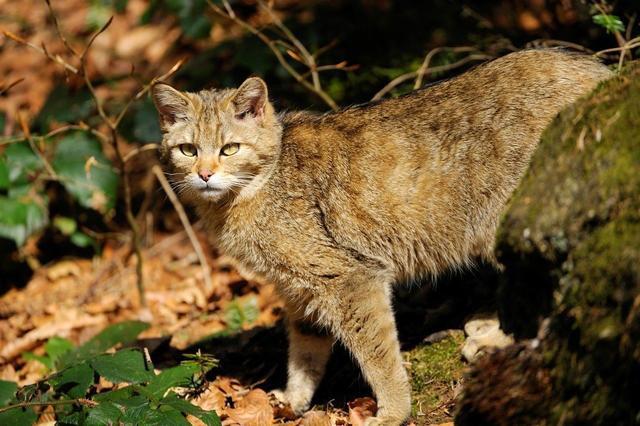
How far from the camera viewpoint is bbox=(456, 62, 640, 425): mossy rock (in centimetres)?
278

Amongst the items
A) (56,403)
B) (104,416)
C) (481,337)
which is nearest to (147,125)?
(56,403)

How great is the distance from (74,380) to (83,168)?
133 inches

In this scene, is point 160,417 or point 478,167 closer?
point 160,417

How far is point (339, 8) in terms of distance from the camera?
7766 mm

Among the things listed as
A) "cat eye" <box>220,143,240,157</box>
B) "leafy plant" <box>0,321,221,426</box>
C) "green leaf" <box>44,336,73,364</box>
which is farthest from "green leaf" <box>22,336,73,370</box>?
"cat eye" <box>220,143,240,157</box>

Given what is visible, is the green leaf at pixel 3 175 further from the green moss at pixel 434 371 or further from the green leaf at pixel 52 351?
the green moss at pixel 434 371

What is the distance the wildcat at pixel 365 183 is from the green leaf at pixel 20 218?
281 cm

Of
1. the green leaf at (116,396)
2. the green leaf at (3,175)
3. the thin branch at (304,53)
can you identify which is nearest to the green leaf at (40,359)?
the green leaf at (3,175)

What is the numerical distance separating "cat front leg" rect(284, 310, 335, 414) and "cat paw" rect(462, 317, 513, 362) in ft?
2.99

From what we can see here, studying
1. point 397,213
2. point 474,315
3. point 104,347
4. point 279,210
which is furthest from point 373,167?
point 104,347

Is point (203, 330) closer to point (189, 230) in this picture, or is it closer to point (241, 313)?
point (241, 313)

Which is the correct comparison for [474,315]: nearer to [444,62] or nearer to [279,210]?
[279,210]

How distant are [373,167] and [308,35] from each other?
8.96ft

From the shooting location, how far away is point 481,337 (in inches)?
185
